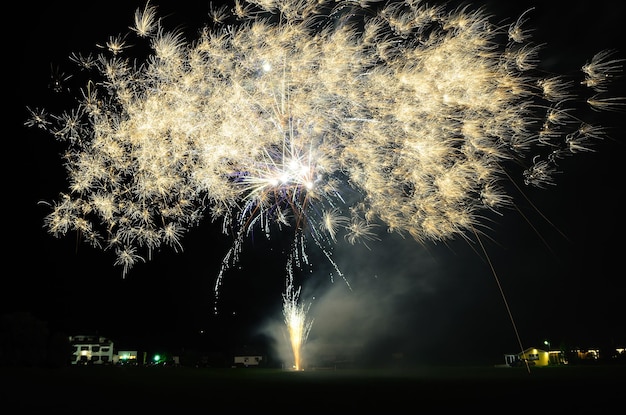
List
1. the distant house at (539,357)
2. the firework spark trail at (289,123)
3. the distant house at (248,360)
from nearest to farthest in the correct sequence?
the firework spark trail at (289,123) < the distant house at (539,357) < the distant house at (248,360)

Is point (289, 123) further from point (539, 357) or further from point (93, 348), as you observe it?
point (93, 348)

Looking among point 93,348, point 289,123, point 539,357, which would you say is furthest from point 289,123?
point 93,348

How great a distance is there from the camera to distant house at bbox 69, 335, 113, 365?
69.9 meters

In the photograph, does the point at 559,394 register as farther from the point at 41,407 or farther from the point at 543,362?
the point at 543,362

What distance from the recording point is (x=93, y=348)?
71375mm

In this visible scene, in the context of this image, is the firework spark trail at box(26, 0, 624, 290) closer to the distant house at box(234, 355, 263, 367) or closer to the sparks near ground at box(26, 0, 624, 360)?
the sparks near ground at box(26, 0, 624, 360)

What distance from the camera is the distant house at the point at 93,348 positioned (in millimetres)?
69938

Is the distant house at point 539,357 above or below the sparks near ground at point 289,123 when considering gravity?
below

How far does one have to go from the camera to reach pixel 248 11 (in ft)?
36.2

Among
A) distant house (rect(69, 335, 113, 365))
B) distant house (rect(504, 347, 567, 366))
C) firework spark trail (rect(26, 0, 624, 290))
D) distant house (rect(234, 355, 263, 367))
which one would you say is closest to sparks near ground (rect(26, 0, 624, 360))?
firework spark trail (rect(26, 0, 624, 290))

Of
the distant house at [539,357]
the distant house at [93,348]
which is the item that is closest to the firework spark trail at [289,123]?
the distant house at [539,357]

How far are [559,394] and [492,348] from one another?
133 ft

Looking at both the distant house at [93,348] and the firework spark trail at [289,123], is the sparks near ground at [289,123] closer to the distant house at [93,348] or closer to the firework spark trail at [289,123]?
the firework spark trail at [289,123]

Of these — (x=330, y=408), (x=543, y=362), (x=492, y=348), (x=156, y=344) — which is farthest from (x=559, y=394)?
(x=156, y=344)
